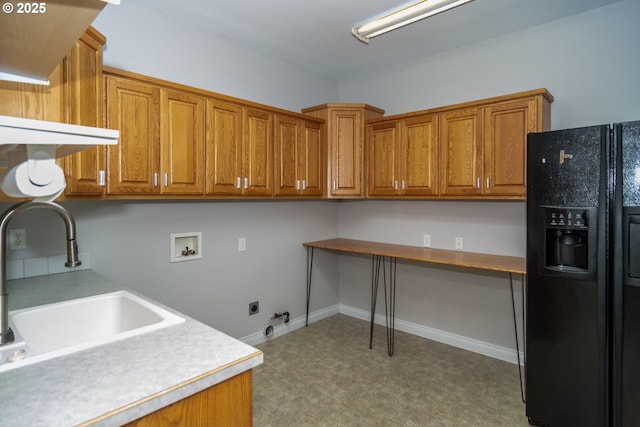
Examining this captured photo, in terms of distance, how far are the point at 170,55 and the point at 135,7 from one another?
36 centimetres

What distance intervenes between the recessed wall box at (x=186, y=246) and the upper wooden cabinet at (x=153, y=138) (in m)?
0.52

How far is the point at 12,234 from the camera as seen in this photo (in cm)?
204

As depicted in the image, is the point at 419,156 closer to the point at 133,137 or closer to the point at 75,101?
the point at 133,137

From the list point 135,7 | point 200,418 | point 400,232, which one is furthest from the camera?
point 400,232

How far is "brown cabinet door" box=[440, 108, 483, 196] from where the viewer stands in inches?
108

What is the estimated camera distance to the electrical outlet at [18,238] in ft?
6.68

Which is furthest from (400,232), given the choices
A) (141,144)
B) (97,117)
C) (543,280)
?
(97,117)

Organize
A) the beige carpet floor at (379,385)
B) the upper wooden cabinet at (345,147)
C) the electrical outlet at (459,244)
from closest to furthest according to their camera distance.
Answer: the beige carpet floor at (379,385), the electrical outlet at (459,244), the upper wooden cabinet at (345,147)

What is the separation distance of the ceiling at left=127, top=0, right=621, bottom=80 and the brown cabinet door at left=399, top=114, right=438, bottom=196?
27.2 inches

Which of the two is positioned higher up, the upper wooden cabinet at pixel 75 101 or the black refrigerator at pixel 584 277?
the upper wooden cabinet at pixel 75 101

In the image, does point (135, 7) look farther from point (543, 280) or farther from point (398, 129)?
point (543, 280)

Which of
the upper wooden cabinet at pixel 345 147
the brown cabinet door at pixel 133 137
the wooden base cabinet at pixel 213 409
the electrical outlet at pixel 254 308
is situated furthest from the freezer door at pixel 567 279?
the brown cabinet door at pixel 133 137

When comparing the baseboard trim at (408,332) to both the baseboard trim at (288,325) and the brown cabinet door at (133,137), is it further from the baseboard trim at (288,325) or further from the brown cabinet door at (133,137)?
the brown cabinet door at (133,137)

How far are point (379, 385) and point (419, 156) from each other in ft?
6.18
